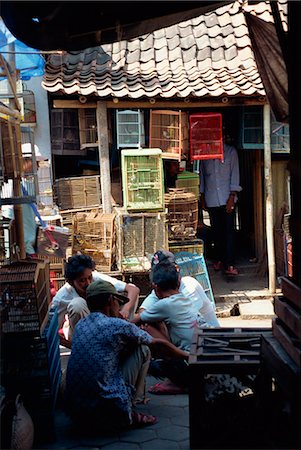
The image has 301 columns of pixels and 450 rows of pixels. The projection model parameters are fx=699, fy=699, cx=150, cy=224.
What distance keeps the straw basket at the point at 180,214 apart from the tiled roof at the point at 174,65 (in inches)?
63.2

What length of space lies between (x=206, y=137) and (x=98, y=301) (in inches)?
253

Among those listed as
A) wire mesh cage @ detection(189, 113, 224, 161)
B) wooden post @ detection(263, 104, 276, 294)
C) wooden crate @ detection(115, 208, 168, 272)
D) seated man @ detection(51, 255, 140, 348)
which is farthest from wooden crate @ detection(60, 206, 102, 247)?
seated man @ detection(51, 255, 140, 348)

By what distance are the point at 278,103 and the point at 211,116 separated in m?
6.62

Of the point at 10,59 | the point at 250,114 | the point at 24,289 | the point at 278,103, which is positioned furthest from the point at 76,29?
the point at 250,114

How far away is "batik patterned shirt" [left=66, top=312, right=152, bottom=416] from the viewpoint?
525 cm

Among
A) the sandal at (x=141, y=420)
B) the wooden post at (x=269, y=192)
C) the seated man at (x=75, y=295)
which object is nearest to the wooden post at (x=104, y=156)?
the wooden post at (x=269, y=192)

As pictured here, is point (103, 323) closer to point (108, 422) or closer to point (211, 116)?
point (108, 422)

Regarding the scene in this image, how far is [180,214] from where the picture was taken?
37.3 ft

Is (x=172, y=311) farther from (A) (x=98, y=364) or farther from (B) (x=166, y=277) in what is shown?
(A) (x=98, y=364)

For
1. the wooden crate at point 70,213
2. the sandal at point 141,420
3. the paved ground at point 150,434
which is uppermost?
the wooden crate at point 70,213

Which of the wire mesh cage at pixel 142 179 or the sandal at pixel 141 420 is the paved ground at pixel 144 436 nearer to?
the sandal at pixel 141 420

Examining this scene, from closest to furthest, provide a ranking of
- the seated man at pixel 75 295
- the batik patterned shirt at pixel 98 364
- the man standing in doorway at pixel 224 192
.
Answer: the batik patterned shirt at pixel 98 364 < the seated man at pixel 75 295 < the man standing in doorway at pixel 224 192

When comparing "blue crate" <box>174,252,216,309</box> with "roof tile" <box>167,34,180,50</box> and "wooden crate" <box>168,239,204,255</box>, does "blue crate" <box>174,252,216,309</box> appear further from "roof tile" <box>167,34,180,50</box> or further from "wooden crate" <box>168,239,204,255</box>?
"roof tile" <box>167,34,180,50</box>

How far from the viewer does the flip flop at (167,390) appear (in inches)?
247
